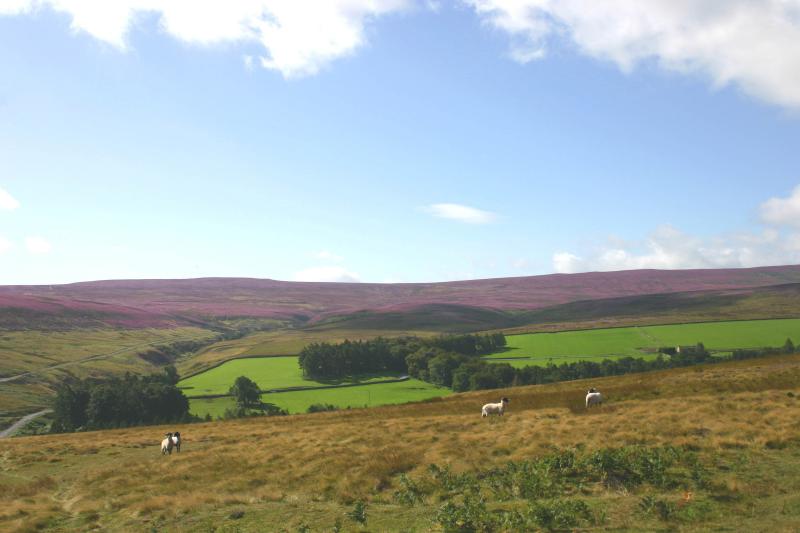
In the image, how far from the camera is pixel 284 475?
19.8m

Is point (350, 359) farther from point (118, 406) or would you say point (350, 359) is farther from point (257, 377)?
point (118, 406)

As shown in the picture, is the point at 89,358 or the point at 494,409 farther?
the point at 89,358

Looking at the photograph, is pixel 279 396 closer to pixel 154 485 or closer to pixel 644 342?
pixel 154 485

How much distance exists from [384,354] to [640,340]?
55160mm

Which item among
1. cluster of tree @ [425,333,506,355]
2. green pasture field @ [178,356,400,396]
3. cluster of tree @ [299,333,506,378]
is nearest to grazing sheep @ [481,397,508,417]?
cluster of tree @ [299,333,506,378]

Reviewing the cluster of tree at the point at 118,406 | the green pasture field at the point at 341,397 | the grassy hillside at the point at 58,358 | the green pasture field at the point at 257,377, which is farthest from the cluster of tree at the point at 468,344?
the grassy hillside at the point at 58,358

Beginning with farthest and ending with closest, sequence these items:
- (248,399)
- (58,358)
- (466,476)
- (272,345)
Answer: (272,345) → (58,358) → (248,399) → (466,476)

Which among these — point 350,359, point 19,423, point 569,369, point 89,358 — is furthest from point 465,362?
point 89,358

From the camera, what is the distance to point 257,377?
98.6m

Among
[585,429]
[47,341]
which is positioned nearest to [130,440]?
[585,429]

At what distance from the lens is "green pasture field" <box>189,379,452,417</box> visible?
74062mm

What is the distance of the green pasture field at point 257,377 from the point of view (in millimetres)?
90688

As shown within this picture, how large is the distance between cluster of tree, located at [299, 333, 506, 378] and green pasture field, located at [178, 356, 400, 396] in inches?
154

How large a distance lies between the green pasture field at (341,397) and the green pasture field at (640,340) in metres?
20.8
